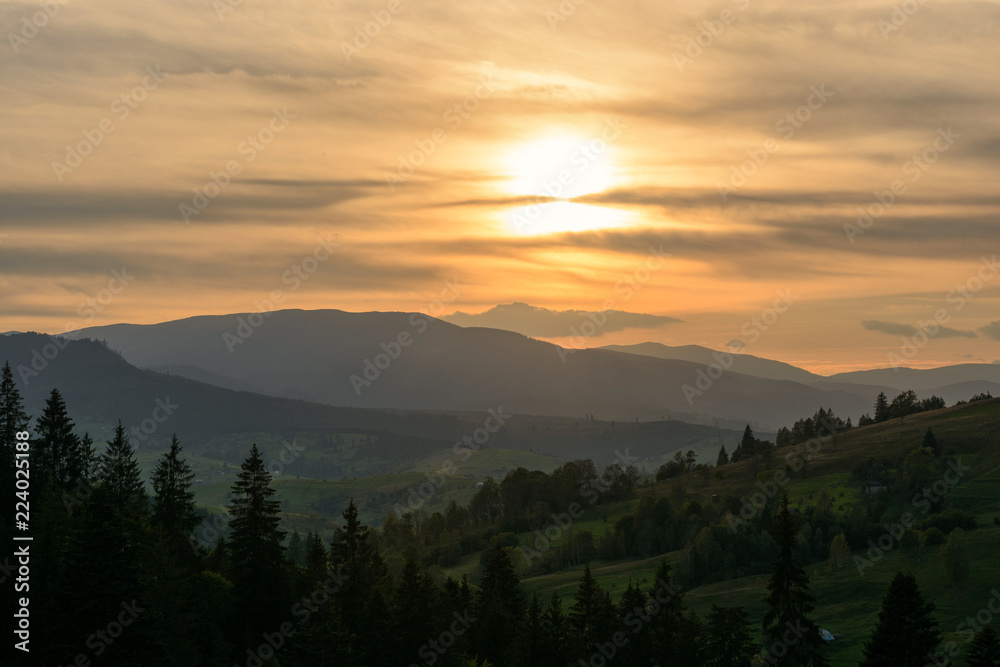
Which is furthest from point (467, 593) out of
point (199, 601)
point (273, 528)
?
point (199, 601)

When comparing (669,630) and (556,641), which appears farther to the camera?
(669,630)

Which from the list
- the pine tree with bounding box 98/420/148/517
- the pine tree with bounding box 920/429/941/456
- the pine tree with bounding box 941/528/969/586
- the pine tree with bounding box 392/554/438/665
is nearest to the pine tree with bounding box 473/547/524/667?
the pine tree with bounding box 392/554/438/665

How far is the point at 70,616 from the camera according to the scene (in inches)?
1823

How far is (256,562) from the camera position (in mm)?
70875

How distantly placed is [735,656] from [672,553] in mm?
110679

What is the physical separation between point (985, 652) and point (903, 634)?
5568 mm

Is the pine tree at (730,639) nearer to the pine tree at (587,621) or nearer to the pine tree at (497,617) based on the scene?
the pine tree at (587,621)

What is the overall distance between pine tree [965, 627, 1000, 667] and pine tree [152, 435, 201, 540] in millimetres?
66615

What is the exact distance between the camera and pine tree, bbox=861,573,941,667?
2437 inches

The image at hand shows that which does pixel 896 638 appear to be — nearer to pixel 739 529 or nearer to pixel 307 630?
pixel 307 630

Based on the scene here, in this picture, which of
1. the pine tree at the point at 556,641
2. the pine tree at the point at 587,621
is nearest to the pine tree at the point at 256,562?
the pine tree at the point at 556,641

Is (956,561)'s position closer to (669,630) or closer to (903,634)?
(903,634)

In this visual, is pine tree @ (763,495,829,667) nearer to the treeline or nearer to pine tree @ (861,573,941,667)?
the treeline

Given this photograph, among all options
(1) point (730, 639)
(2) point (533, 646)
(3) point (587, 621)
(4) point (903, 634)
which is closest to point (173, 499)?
(2) point (533, 646)
